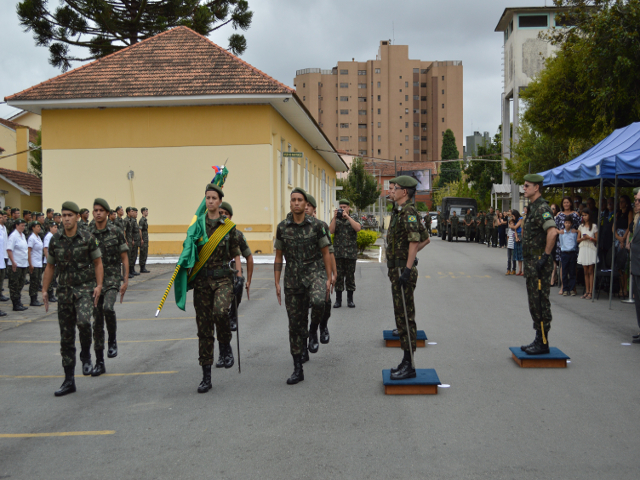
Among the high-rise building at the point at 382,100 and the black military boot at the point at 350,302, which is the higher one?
the high-rise building at the point at 382,100

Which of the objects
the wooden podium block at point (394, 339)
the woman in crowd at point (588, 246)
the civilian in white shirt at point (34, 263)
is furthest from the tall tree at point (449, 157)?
the wooden podium block at point (394, 339)

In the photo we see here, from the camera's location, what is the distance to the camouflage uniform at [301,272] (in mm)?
5992

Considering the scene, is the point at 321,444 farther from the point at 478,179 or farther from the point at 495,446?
the point at 478,179

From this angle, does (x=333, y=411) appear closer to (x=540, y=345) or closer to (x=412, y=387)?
(x=412, y=387)

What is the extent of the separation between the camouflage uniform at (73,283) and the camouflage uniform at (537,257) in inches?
191

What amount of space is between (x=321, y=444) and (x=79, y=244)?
134 inches

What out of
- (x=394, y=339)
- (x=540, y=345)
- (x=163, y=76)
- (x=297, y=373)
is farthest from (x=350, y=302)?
(x=163, y=76)

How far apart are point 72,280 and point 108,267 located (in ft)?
3.47

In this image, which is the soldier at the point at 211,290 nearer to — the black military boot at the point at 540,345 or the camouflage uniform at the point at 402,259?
the camouflage uniform at the point at 402,259

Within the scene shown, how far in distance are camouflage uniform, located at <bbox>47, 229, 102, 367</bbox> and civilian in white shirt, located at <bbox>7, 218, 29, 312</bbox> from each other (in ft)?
20.2

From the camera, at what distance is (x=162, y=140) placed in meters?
22.5

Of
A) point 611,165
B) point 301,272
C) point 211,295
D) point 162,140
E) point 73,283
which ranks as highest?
point 162,140

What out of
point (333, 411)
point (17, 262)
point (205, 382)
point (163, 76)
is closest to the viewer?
point (333, 411)

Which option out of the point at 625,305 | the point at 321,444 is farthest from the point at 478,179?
the point at 321,444
